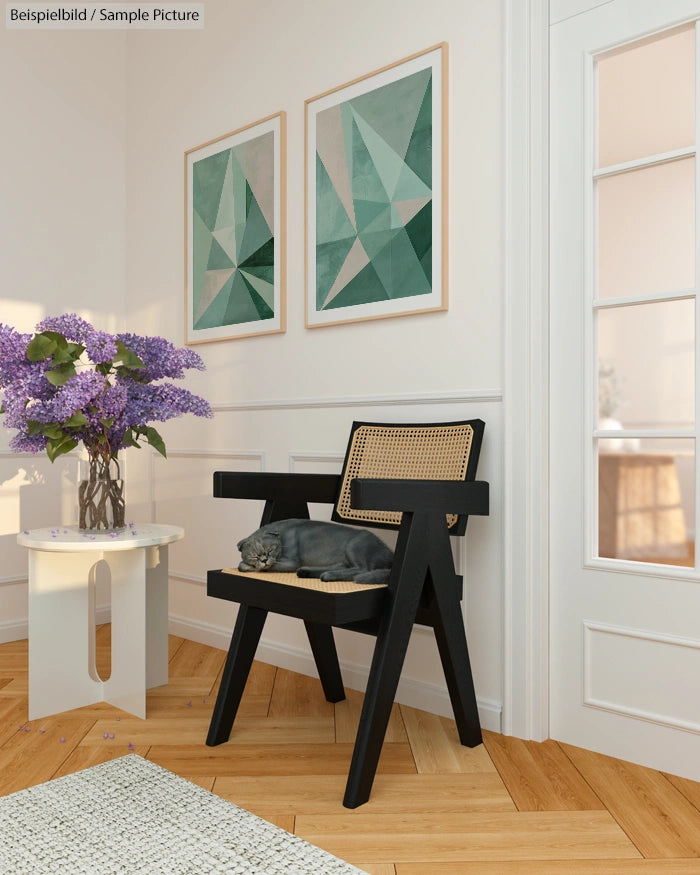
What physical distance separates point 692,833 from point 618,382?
273 centimetres

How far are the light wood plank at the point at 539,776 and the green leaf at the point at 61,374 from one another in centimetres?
146

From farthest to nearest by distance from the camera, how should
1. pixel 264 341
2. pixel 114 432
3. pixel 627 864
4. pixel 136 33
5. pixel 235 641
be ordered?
pixel 136 33 < pixel 264 341 < pixel 114 432 < pixel 235 641 < pixel 627 864

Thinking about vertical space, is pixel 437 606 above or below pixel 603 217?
below

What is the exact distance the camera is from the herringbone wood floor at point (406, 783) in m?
1.37

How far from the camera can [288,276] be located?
101 inches

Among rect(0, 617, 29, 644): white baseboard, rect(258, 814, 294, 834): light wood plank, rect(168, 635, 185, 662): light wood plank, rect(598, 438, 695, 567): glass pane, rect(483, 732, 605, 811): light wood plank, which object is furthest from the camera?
rect(598, 438, 695, 567): glass pane

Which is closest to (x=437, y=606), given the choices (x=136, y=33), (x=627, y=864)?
(x=627, y=864)

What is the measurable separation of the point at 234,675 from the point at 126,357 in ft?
3.04

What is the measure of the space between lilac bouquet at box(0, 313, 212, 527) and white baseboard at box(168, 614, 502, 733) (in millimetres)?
840

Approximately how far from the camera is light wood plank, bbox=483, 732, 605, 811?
156cm

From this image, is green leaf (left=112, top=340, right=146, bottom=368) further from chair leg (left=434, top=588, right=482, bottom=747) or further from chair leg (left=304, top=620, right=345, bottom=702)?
chair leg (left=434, top=588, right=482, bottom=747)

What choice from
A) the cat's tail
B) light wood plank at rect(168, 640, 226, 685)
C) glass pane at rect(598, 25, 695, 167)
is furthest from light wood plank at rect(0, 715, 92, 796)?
glass pane at rect(598, 25, 695, 167)

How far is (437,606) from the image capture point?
5.70 ft

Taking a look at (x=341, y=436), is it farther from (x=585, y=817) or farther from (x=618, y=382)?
(x=618, y=382)
